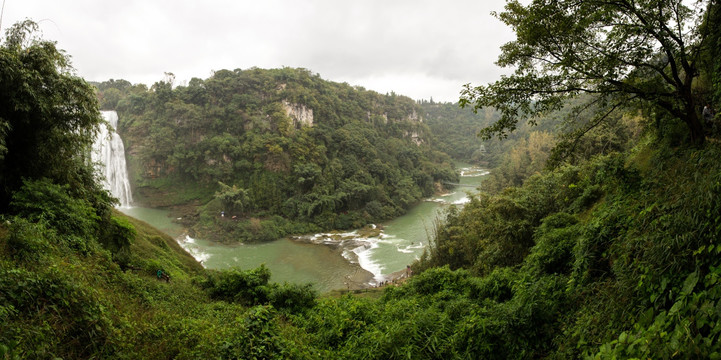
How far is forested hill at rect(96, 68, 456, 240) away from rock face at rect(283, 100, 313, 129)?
0.58 feet

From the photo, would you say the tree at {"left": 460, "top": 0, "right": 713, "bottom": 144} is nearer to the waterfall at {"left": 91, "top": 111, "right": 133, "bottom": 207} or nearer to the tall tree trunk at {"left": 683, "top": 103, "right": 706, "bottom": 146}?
the tall tree trunk at {"left": 683, "top": 103, "right": 706, "bottom": 146}

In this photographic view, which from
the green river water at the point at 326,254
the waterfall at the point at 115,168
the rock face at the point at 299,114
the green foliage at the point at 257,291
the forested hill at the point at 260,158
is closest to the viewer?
the green foliage at the point at 257,291

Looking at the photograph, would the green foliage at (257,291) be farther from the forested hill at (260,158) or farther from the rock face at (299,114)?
the rock face at (299,114)

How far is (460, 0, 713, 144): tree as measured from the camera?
467cm

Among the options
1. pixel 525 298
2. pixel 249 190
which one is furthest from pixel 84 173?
pixel 249 190

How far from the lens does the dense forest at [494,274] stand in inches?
124

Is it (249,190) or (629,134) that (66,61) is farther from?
(249,190)

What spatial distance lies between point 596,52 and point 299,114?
51.1m

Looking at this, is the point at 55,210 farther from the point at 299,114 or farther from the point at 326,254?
the point at 299,114

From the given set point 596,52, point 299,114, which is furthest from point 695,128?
point 299,114

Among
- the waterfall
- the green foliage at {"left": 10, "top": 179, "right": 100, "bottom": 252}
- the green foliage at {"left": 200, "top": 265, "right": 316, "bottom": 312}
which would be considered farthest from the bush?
the waterfall

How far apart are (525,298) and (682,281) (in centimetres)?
197

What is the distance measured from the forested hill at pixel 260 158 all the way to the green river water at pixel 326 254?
9.26 feet

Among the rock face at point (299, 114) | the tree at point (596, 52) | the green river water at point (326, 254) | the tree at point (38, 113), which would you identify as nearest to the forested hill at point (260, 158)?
the rock face at point (299, 114)
